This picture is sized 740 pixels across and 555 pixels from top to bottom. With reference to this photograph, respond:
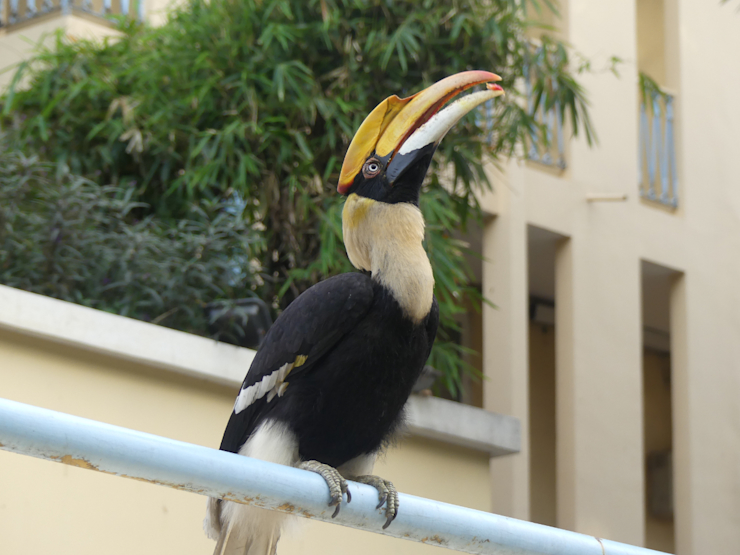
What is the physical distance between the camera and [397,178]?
2229mm

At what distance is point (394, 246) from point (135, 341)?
5.15 feet

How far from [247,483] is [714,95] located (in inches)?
270

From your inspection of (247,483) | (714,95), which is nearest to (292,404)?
(247,483)

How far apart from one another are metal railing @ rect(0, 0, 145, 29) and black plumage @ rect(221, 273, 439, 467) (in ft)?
11.7

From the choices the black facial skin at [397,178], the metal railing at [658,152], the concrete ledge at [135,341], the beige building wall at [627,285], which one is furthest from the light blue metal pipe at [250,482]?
the metal railing at [658,152]

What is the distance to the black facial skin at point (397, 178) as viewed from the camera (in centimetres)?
222

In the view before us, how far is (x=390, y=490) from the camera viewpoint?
6.36 feet

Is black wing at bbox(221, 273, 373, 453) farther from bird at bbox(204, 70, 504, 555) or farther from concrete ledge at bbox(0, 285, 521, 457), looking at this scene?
concrete ledge at bbox(0, 285, 521, 457)

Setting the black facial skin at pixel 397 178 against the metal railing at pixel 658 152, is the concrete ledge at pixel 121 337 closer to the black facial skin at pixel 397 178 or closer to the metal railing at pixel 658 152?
the black facial skin at pixel 397 178

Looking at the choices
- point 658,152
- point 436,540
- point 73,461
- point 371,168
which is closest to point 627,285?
point 658,152

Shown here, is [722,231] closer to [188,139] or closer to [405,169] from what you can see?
[188,139]

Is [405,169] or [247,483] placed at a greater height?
[405,169]

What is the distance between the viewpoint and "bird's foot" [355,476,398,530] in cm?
164

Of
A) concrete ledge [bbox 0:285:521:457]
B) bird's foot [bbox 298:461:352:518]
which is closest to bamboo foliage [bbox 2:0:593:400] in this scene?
concrete ledge [bbox 0:285:521:457]
